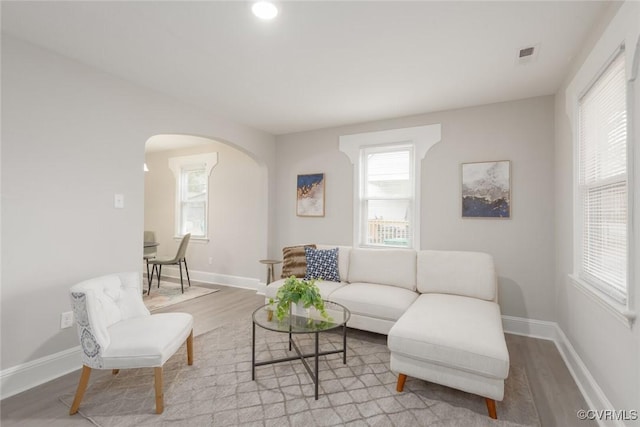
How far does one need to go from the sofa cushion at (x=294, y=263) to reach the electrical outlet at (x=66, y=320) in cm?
206

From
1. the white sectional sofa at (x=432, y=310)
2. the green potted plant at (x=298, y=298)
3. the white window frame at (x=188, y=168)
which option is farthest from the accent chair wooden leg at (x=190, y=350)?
the white window frame at (x=188, y=168)

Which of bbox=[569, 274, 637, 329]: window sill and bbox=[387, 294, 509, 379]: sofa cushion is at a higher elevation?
bbox=[569, 274, 637, 329]: window sill

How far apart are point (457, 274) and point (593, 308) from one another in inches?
43.3

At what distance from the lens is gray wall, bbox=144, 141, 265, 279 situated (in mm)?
5023

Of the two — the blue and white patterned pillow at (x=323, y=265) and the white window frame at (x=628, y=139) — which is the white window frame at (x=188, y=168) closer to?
the blue and white patterned pillow at (x=323, y=265)

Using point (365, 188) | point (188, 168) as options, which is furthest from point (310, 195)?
point (188, 168)

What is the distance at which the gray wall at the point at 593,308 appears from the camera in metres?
1.46

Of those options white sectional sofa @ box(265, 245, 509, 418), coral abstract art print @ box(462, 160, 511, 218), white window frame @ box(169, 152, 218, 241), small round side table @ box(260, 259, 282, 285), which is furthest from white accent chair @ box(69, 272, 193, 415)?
white window frame @ box(169, 152, 218, 241)

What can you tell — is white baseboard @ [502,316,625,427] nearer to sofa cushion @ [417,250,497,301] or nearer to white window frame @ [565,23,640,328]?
white window frame @ [565,23,640,328]

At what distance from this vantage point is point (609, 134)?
1.86 m

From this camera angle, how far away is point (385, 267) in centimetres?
338

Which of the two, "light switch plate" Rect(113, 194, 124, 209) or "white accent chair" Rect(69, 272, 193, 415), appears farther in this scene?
"light switch plate" Rect(113, 194, 124, 209)

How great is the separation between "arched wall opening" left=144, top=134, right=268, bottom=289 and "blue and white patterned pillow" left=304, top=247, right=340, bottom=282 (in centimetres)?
124

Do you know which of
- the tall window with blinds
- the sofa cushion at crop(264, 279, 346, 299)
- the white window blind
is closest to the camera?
the white window blind
